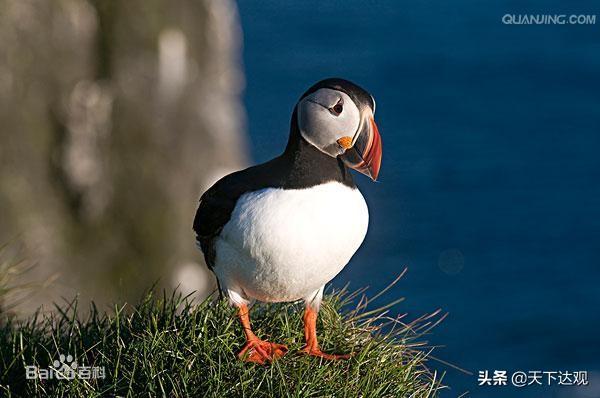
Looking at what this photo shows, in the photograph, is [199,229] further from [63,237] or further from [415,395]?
[63,237]

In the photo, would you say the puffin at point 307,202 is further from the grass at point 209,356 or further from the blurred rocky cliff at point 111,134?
the blurred rocky cliff at point 111,134

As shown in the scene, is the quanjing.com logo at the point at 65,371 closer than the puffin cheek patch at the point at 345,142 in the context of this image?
No

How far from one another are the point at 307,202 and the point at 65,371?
1.05 m

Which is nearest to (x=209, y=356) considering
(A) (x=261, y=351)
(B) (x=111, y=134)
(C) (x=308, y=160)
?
(A) (x=261, y=351)

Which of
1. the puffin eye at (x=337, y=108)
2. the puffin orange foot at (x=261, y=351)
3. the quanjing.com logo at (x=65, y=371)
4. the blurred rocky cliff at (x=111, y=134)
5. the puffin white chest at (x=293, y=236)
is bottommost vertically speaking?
the quanjing.com logo at (x=65, y=371)

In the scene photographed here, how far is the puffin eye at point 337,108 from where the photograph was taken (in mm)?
3535

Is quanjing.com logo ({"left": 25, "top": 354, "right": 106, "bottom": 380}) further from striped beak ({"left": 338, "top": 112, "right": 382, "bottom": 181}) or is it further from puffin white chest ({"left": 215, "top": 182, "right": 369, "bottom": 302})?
striped beak ({"left": 338, "top": 112, "right": 382, "bottom": 181})

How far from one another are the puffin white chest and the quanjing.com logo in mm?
600

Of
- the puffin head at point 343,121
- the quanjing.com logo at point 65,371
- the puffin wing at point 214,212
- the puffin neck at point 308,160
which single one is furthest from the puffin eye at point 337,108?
the quanjing.com logo at point 65,371

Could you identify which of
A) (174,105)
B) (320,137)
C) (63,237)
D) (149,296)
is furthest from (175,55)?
(320,137)

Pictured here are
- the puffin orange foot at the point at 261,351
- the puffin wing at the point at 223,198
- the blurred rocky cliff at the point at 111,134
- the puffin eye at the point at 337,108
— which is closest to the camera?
the puffin eye at the point at 337,108

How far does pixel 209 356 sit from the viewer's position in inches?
148

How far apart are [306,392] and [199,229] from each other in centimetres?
73

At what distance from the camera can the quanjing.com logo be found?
3.76 metres
